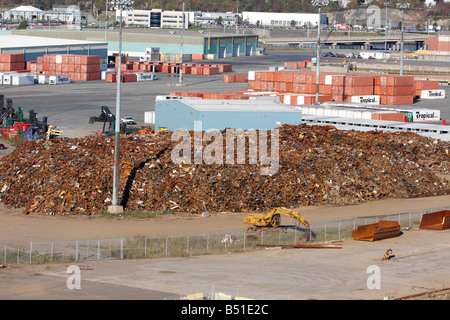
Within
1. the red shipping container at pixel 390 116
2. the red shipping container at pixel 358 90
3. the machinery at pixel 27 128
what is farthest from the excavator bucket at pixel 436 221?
the red shipping container at pixel 358 90

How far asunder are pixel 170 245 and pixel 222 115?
2945cm

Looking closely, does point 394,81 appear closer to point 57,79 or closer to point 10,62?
point 57,79

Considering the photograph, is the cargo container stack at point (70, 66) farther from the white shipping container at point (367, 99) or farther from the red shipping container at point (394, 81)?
the red shipping container at point (394, 81)

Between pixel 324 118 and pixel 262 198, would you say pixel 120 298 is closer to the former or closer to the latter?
pixel 262 198

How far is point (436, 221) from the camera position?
46781mm

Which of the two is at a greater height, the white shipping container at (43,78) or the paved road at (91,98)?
the white shipping container at (43,78)

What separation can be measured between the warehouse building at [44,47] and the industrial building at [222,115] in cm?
9268

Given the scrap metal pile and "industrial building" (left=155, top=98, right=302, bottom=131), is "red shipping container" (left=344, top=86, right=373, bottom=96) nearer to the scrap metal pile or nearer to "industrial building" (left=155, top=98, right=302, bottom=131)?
"industrial building" (left=155, top=98, right=302, bottom=131)

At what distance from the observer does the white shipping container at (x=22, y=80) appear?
13538 cm

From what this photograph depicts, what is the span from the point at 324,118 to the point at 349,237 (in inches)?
1678
